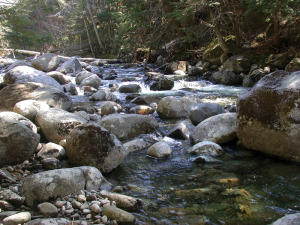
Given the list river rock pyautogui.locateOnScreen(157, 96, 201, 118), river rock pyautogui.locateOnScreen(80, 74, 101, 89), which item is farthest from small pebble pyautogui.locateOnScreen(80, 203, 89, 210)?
river rock pyautogui.locateOnScreen(80, 74, 101, 89)

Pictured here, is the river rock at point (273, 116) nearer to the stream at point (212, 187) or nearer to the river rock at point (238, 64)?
the stream at point (212, 187)

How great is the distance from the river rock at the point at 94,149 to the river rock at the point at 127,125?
1.56 m

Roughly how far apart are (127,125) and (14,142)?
8.19 ft

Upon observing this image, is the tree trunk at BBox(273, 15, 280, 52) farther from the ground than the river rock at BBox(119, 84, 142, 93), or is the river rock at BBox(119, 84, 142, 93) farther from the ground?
the tree trunk at BBox(273, 15, 280, 52)

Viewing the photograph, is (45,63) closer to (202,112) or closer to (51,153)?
(202,112)

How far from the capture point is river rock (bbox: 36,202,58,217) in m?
2.46

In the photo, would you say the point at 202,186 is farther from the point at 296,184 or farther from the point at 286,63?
the point at 286,63

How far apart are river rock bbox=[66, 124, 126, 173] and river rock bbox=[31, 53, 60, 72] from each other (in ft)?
36.0

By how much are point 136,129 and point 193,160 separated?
1.84 metres

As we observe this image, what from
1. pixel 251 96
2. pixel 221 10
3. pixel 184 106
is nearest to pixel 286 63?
pixel 221 10

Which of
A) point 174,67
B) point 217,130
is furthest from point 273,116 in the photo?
point 174,67

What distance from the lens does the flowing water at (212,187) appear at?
256 centimetres

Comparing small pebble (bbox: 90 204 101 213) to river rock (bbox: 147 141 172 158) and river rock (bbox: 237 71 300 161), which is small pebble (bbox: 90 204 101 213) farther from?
river rock (bbox: 237 71 300 161)

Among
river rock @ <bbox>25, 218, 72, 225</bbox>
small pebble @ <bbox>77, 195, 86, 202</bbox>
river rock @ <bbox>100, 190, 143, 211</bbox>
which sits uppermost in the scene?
river rock @ <bbox>25, 218, 72, 225</bbox>
